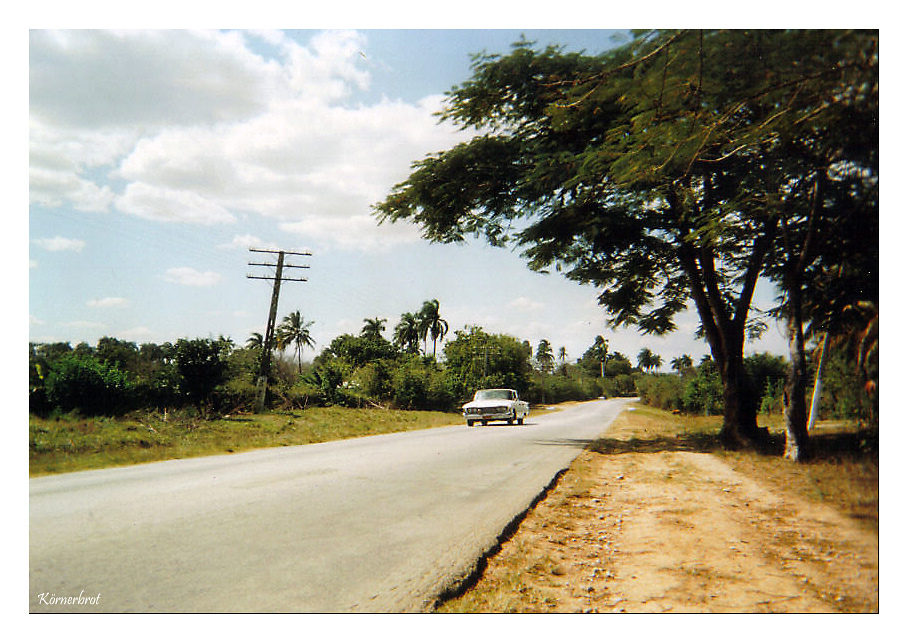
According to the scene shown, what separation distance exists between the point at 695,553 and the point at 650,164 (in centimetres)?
411

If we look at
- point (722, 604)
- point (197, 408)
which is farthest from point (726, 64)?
point (197, 408)

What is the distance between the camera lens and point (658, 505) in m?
6.95

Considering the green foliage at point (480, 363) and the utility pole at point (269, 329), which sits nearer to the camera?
the utility pole at point (269, 329)

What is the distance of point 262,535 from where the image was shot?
16.5 feet

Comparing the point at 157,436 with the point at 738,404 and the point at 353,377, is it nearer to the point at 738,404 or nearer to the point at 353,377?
the point at 738,404

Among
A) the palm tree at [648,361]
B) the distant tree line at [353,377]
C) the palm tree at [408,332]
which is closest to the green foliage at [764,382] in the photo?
the distant tree line at [353,377]

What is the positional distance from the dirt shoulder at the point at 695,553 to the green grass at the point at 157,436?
5.30 m

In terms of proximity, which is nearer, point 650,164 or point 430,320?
Result: point 650,164

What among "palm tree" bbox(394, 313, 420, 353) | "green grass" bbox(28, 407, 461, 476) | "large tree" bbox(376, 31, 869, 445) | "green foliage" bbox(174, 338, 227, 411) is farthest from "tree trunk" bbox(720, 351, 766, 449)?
"palm tree" bbox(394, 313, 420, 353)

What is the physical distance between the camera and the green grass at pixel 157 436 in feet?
26.8

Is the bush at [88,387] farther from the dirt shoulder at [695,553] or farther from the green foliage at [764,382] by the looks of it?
the green foliage at [764,382]

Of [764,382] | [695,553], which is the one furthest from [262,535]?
[764,382]

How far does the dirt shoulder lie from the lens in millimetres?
3709

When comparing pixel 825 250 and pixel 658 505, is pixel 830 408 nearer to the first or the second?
pixel 825 250
